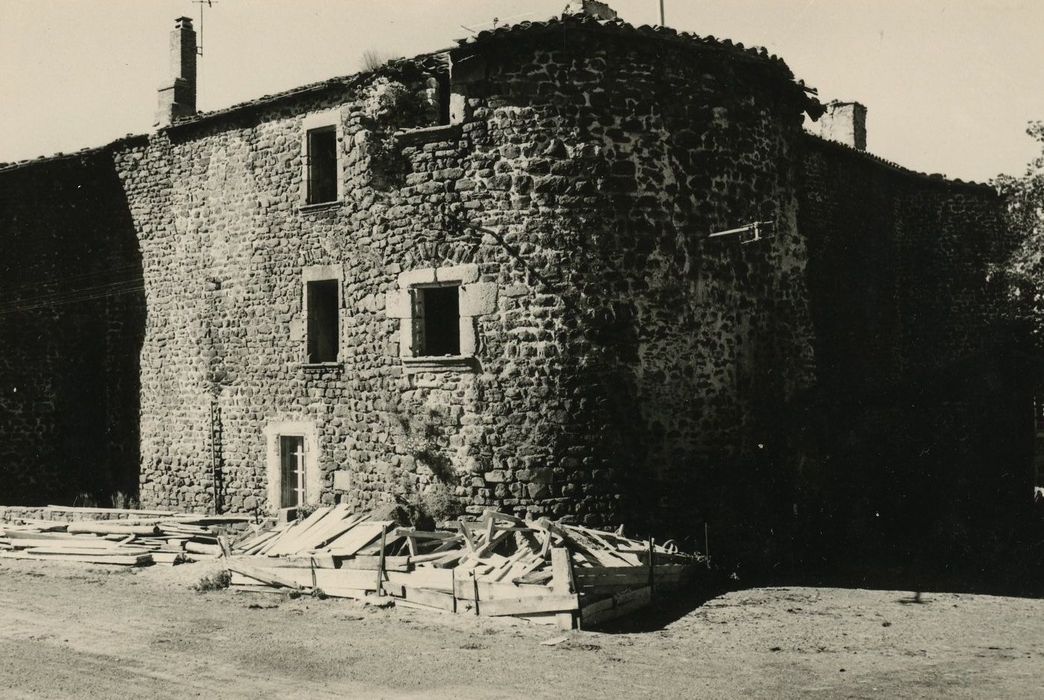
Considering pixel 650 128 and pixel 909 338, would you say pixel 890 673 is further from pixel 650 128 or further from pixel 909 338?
pixel 909 338

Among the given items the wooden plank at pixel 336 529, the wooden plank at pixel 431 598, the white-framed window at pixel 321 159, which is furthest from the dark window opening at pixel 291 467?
the wooden plank at pixel 431 598

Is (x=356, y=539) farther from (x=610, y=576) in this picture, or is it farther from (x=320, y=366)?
(x=320, y=366)

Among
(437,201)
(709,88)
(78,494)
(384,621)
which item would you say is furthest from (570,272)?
(78,494)

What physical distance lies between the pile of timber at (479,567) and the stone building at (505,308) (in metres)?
0.95

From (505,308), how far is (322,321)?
4.08 metres

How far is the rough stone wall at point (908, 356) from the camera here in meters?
15.5

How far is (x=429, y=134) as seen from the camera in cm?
1377

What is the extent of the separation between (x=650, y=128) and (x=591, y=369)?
3389mm

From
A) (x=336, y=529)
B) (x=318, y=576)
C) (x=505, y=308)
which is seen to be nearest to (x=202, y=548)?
(x=336, y=529)

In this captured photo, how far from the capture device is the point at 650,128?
1337 centimetres

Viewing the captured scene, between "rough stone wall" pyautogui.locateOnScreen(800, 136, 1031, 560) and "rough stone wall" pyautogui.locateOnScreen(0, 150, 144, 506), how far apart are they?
12727 millimetres

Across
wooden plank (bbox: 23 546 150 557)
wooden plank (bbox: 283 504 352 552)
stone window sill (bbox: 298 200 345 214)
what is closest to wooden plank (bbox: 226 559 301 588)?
wooden plank (bbox: 283 504 352 552)

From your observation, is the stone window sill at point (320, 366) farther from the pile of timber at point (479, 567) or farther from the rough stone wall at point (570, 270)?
the pile of timber at point (479, 567)

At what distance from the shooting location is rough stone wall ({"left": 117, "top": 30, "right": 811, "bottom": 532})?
13.1 m
